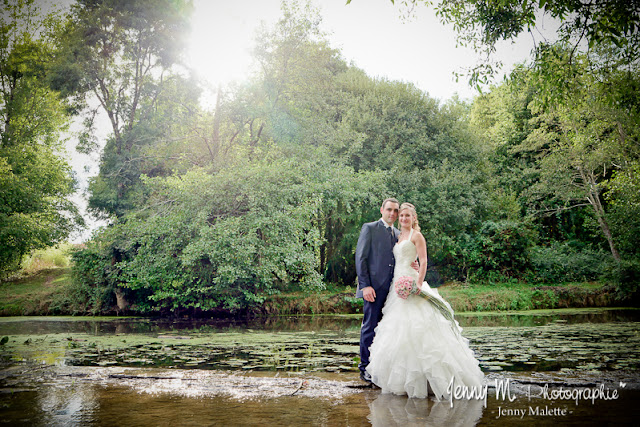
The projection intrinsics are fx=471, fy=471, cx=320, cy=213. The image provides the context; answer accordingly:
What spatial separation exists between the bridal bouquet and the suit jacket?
396mm

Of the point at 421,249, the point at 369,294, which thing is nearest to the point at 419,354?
the point at 369,294

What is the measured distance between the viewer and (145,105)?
22625mm

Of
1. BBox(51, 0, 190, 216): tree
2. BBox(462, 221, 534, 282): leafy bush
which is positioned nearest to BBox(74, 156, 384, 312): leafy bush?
BBox(51, 0, 190, 216): tree

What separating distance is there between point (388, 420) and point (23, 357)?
642cm

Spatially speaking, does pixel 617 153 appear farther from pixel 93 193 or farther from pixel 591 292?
pixel 93 193

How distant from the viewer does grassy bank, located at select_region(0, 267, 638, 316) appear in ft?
61.2

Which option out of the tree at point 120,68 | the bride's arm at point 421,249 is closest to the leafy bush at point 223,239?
the tree at point 120,68

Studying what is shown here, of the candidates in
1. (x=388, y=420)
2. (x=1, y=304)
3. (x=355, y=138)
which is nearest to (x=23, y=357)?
(x=388, y=420)

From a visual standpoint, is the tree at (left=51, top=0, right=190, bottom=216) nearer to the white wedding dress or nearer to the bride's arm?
the bride's arm

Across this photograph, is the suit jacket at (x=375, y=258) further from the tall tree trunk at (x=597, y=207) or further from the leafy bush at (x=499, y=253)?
the tall tree trunk at (x=597, y=207)

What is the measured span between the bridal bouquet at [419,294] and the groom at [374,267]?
411 mm

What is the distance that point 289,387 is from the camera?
4902 millimetres

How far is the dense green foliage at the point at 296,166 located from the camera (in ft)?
56.0

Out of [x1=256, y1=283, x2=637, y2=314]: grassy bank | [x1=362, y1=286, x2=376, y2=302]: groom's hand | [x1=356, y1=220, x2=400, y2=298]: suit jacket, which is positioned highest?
[x1=356, y1=220, x2=400, y2=298]: suit jacket
